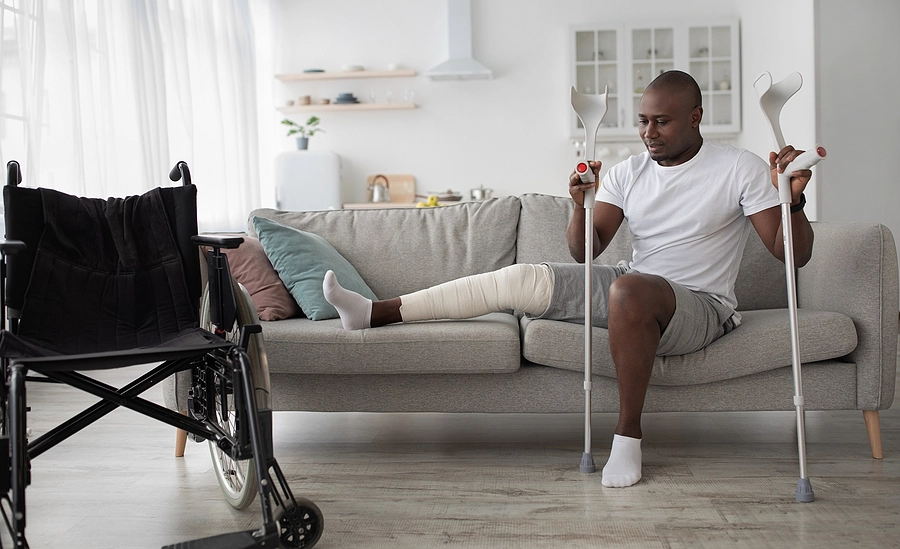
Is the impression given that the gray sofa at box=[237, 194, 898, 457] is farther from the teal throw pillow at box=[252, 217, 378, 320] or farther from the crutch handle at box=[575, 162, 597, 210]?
the crutch handle at box=[575, 162, 597, 210]

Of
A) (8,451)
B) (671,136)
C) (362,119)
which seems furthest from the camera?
(362,119)

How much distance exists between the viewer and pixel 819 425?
2578mm

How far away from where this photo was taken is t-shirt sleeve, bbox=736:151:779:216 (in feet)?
7.09

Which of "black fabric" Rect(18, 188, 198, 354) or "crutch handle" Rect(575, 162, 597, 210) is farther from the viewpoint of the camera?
"crutch handle" Rect(575, 162, 597, 210)

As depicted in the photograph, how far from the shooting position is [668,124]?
2207 millimetres

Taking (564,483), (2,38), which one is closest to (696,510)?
(564,483)

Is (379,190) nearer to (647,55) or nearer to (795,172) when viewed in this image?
(647,55)

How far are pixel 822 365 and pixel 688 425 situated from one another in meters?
0.54

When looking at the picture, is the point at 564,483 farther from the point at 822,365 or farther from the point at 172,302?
the point at 172,302

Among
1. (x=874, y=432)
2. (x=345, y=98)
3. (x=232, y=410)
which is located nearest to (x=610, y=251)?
(x=874, y=432)

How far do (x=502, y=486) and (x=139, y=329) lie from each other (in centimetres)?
99

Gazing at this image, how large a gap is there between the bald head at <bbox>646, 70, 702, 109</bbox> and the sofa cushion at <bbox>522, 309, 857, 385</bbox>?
66 centimetres

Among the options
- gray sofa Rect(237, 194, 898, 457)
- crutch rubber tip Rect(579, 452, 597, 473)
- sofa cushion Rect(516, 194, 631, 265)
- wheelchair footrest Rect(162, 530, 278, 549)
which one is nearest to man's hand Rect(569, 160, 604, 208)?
gray sofa Rect(237, 194, 898, 457)

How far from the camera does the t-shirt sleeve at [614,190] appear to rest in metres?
2.38
